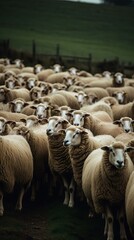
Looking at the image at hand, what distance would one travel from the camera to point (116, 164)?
8.28m

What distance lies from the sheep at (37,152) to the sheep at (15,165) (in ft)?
1.31

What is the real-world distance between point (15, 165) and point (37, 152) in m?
1.42

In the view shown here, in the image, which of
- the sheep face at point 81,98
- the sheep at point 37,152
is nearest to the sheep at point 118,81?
the sheep face at point 81,98

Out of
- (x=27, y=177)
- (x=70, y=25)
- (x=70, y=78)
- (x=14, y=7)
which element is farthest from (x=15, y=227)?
(x=14, y=7)

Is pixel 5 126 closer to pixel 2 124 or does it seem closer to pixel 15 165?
pixel 2 124

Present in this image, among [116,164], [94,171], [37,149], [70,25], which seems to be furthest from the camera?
[70,25]

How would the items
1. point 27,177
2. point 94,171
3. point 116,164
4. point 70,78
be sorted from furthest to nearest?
point 70,78 → point 27,177 → point 94,171 → point 116,164

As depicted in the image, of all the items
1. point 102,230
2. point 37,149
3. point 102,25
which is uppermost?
point 102,25

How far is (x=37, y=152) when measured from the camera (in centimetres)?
1152

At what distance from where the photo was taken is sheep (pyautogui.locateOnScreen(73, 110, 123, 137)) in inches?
484

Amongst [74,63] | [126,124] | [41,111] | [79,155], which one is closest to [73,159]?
[79,155]

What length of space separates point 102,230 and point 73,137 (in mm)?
1772

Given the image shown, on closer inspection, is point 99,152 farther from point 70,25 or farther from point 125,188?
point 70,25

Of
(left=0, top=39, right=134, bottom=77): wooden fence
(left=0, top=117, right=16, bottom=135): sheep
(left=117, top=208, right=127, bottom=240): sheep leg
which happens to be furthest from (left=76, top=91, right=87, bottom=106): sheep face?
(left=0, top=39, right=134, bottom=77): wooden fence
